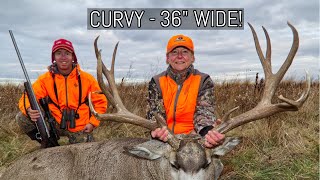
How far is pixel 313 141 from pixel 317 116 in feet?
7.74

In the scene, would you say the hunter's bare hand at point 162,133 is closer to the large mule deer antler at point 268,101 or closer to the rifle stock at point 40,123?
the large mule deer antler at point 268,101

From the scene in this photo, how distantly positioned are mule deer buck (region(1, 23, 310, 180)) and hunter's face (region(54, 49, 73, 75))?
5.52ft

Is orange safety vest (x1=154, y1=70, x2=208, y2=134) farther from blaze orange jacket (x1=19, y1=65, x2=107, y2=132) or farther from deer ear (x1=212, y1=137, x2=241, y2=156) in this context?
deer ear (x1=212, y1=137, x2=241, y2=156)

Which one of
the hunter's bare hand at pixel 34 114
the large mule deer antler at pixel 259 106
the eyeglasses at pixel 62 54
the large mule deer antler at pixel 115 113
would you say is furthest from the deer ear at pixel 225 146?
the eyeglasses at pixel 62 54

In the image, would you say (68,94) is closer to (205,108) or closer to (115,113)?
(115,113)

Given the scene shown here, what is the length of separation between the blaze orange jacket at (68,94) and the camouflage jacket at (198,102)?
1286 millimetres

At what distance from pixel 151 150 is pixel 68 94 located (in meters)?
2.93

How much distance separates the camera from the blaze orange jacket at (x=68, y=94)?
286 inches

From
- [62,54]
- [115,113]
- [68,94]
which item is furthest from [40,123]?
[115,113]

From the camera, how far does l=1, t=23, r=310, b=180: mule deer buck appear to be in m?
4.50

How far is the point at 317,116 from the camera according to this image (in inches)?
407

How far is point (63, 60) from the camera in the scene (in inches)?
286

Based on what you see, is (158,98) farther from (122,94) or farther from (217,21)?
(122,94)

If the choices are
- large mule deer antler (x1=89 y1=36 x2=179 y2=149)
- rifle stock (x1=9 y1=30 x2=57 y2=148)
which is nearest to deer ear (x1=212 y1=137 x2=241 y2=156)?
large mule deer antler (x1=89 y1=36 x2=179 y2=149)
